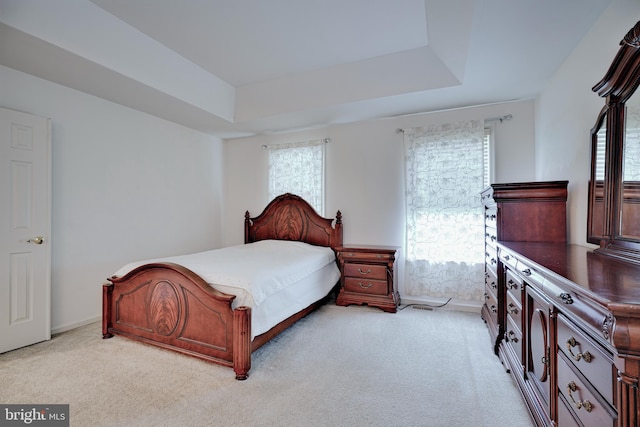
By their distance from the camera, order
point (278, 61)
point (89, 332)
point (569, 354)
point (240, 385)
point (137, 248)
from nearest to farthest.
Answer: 1. point (569, 354)
2. point (240, 385)
3. point (89, 332)
4. point (278, 61)
5. point (137, 248)

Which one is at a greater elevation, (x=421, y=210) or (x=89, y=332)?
(x=421, y=210)

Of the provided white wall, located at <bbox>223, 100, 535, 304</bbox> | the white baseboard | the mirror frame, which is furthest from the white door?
the mirror frame

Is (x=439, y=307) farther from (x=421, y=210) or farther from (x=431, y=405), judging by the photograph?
(x=431, y=405)

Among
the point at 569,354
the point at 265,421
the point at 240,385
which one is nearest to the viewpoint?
the point at 569,354

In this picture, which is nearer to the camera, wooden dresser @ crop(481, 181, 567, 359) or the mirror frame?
the mirror frame

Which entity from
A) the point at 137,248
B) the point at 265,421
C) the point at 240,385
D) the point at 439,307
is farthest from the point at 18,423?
the point at 439,307

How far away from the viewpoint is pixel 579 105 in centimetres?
216

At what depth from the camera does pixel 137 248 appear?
11.9 ft

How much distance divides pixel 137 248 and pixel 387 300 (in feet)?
10.4

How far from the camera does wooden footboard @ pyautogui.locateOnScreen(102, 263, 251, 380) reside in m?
2.11

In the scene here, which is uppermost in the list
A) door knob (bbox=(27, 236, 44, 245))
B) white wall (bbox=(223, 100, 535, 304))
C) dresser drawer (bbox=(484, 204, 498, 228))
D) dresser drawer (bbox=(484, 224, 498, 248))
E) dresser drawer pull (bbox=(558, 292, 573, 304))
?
white wall (bbox=(223, 100, 535, 304))

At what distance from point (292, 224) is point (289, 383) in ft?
8.26

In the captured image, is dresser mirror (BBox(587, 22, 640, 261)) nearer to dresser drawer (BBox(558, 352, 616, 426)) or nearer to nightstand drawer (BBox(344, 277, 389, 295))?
dresser drawer (BBox(558, 352, 616, 426))

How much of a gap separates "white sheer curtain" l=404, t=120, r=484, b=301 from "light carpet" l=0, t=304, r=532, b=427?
2.62 ft
